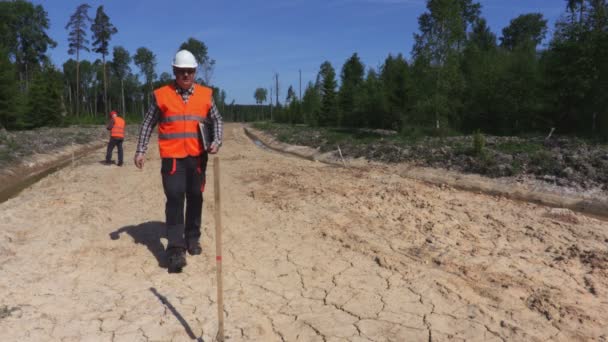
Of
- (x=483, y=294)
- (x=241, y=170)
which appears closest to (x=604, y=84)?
(x=241, y=170)

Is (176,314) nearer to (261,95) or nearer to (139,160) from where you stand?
(139,160)

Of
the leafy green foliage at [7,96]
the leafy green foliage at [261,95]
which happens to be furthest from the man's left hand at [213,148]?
the leafy green foliage at [261,95]

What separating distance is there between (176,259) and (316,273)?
4.91 ft

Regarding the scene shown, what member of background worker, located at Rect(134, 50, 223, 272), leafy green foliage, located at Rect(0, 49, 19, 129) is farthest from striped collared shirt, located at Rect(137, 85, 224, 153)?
leafy green foliage, located at Rect(0, 49, 19, 129)

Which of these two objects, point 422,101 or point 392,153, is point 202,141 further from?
point 422,101

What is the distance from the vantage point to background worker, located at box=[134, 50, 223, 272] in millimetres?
4191

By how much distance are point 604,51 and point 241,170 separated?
539 inches

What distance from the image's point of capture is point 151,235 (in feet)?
18.4

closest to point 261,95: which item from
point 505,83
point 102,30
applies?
point 102,30

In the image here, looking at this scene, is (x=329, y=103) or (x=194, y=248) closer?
(x=194, y=248)

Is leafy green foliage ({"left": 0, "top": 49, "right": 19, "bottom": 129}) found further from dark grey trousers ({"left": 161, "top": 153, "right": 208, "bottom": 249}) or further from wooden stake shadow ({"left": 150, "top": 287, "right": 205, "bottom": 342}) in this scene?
wooden stake shadow ({"left": 150, "top": 287, "right": 205, "bottom": 342})

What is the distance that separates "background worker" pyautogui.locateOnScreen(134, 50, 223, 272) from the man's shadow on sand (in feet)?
1.79

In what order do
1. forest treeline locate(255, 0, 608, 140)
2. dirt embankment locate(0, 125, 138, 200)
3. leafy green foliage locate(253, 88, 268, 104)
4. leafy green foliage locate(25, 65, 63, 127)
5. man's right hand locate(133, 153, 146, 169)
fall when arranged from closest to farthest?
1. man's right hand locate(133, 153, 146, 169)
2. dirt embankment locate(0, 125, 138, 200)
3. forest treeline locate(255, 0, 608, 140)
4. leafy green foliage locate(25, 65, 63, 127)
5. leafy green foliage locate(253, 88, 268, 104)

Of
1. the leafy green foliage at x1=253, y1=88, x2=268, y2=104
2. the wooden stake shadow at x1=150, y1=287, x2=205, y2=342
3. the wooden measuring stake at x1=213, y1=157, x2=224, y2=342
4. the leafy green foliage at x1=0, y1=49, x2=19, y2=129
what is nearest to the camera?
the wooden measuring stake at x1=213, y1=157, x2=224, y2=342
